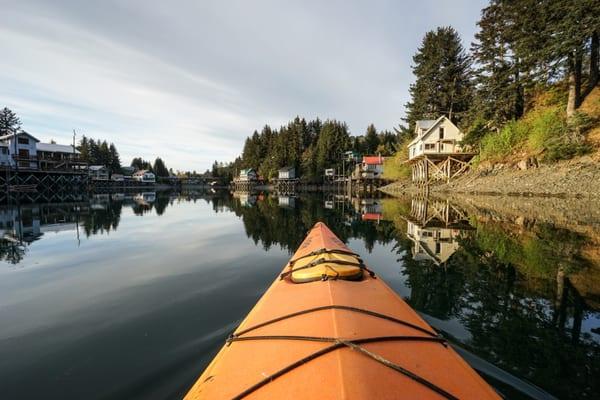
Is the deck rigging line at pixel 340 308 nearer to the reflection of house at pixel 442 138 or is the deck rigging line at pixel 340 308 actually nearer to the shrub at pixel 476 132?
the shrub at pixel 476 132

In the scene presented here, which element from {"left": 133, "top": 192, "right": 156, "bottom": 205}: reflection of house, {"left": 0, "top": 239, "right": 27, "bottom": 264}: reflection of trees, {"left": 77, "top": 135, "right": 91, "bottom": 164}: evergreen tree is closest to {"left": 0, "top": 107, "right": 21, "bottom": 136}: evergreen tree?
{"left": 77, "top": 135, "right": 91, "bottom": 164}: evergreen tree

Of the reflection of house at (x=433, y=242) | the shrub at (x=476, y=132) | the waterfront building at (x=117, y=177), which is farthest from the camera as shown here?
the waterfront building at (x=117, y=177)

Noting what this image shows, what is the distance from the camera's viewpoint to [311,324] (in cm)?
250

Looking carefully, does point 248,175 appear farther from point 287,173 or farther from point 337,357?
point 337,357

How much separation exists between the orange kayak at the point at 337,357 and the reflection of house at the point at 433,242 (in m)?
5.67

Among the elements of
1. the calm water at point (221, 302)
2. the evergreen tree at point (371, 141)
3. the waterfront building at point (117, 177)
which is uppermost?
the evergreen tree at point (371, 141)

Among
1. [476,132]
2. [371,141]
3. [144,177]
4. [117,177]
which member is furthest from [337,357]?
[144,177]

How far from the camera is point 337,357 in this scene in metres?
1.91

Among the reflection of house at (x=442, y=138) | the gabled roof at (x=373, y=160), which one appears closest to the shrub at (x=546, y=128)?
the reflection of house at (x=442, y=138)

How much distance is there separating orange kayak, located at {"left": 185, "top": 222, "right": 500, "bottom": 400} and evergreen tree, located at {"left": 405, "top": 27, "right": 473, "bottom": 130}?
3894 cm

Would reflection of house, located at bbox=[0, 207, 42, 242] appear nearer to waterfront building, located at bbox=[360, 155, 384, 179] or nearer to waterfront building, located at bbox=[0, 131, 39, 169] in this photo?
waterfront building, located at bbox=[0, 131, 39, 169]

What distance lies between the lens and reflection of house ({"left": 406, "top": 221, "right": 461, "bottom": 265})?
27.2ft

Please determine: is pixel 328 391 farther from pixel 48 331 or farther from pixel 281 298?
pixel 48 331

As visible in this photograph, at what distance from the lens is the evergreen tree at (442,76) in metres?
36.8
